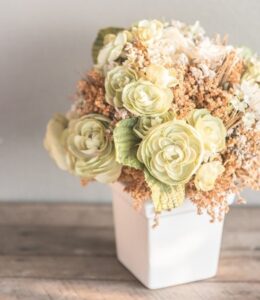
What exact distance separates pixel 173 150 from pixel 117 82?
0.46 feet

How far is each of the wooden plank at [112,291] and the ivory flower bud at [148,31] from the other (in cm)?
42

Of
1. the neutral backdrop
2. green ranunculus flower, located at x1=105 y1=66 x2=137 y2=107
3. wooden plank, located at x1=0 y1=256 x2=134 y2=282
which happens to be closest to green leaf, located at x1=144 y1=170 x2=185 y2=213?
green ranunculus flower, located at x1=105 y1=66 x2=137 y2=107

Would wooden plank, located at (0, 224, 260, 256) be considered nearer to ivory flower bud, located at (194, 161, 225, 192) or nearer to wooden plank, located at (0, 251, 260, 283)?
wooden plank, located at (0, 251, 260, 283)

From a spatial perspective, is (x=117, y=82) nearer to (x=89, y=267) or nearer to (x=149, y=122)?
(x=149, y=122)

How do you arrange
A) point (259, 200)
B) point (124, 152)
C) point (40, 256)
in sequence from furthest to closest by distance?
point (259, 200), point (40, 256), point (124, 152)

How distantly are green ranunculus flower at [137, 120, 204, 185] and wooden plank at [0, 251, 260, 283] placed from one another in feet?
0.93

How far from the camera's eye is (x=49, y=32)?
1.23m

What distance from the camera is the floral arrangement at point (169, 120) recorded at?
90 cm

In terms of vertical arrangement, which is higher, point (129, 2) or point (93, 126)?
point (129, 2)

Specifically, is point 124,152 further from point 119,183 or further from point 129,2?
point 129,2

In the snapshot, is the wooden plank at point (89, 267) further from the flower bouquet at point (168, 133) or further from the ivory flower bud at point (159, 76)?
the ivory flower bud at point (159, 76)

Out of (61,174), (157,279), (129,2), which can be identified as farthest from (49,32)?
(157,279)

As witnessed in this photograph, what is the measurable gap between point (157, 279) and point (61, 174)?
14.7 inches

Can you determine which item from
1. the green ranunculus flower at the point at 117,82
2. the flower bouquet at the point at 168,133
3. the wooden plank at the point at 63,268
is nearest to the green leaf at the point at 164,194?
the flower bouquet at the point at 168,133
